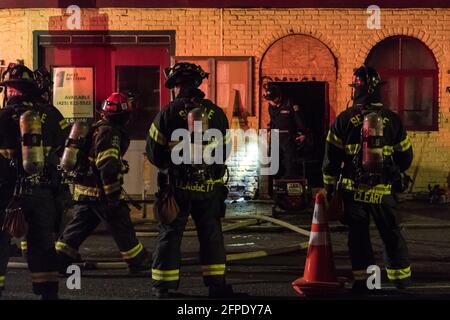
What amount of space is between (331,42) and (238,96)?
1795 mm

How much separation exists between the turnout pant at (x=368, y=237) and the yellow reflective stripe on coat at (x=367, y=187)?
2.1 inches

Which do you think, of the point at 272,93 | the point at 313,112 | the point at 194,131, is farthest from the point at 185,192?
the point at 313,112

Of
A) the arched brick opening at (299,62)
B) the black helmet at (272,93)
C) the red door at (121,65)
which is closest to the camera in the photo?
the black helmet at (272,93)

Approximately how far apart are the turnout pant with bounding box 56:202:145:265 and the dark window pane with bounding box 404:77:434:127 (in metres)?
7.13

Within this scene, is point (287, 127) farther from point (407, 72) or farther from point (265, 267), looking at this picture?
point (265, 267)

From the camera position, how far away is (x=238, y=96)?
13812mm

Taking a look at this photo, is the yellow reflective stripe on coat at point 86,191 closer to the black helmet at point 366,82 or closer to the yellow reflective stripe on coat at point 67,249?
the yellow reflective stripe on coat at point 67,249

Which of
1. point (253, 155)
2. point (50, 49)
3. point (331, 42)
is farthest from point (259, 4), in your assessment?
point (50, 49)

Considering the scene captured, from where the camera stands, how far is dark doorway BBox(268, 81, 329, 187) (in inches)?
543

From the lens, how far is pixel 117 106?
805 cm

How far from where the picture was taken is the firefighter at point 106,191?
7855 millimetres

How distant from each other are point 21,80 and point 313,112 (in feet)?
25.5

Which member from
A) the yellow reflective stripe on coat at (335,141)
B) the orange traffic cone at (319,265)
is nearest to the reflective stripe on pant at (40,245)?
the orange traffic cone at (319,265)
